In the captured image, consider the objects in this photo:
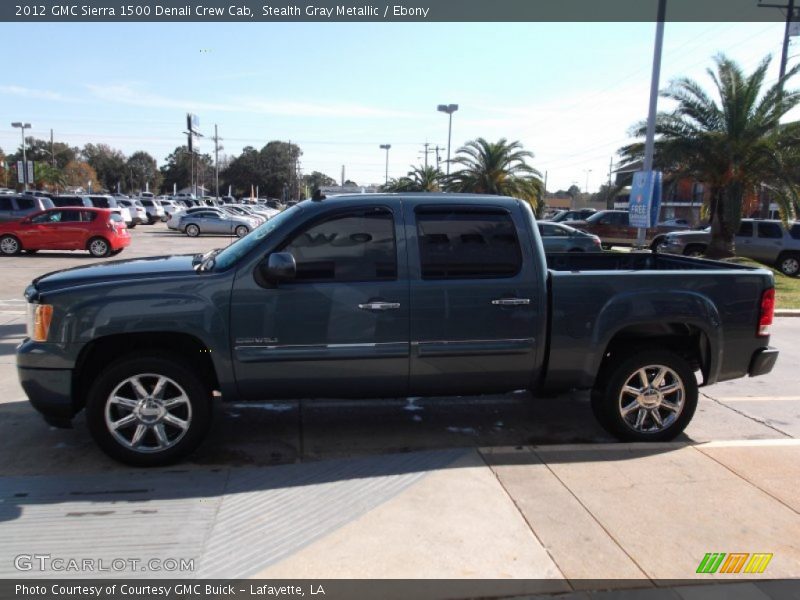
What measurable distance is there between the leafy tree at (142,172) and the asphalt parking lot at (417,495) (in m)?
116

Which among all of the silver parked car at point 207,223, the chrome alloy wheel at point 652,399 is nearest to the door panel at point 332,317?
the chrome alloy wheel at point 652,399

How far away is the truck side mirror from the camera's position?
13.5 feet

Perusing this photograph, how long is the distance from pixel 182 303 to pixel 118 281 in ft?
1.54

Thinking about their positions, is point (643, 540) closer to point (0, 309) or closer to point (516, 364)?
point (516, 364)

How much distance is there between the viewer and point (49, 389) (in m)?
4.19

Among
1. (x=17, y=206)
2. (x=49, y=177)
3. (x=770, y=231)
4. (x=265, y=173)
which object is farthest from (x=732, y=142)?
(x=265, y=173)

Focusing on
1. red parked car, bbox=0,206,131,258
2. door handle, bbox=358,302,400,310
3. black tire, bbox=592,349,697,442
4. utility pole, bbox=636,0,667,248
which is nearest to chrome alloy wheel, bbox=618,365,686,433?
black tire, bbox=592,349,697,442

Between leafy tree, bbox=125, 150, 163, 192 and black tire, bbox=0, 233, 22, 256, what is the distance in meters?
98.5

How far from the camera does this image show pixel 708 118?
1878 centimetres

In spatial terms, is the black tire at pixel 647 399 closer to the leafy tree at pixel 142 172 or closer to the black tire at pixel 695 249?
the black tire at pixel 695 249

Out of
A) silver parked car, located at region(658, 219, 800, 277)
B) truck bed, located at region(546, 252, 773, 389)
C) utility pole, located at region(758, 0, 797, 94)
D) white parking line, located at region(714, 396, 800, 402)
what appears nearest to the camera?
truck bed, located at region(546, 252, 773, 389)

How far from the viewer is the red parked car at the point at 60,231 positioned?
1916 centimetres

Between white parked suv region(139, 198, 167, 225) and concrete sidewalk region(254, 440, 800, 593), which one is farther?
white parked suv region(139, 198, 167, 225)

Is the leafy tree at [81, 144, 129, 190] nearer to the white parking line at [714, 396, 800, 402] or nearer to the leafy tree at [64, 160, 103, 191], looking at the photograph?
the leafy tree at [64, 160, 103, 191]
